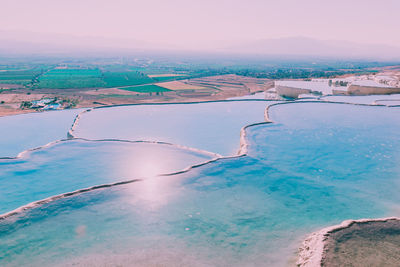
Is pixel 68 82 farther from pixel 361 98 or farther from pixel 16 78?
pixel 361 98

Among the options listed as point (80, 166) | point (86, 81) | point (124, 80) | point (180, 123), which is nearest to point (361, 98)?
point (180, 123)

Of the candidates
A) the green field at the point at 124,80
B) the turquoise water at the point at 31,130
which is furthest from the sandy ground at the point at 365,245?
the green field at the point at 124,80

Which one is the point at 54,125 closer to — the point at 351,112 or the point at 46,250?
the point at 46,250

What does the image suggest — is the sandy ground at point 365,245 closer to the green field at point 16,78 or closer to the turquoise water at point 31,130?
the turquoise water at point 31,130

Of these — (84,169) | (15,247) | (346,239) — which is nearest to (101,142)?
(84,169)

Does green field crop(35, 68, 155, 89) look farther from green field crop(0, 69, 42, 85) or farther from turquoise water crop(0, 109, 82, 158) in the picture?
turquoise water crop(0, 109, 82, 158)

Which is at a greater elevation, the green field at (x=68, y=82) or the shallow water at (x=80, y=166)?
the green field at (x=68, y=82)

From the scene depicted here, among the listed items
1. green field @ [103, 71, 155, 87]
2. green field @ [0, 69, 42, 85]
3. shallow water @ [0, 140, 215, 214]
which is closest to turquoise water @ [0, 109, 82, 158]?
shallow water @ [0, 140, 215, 214]
